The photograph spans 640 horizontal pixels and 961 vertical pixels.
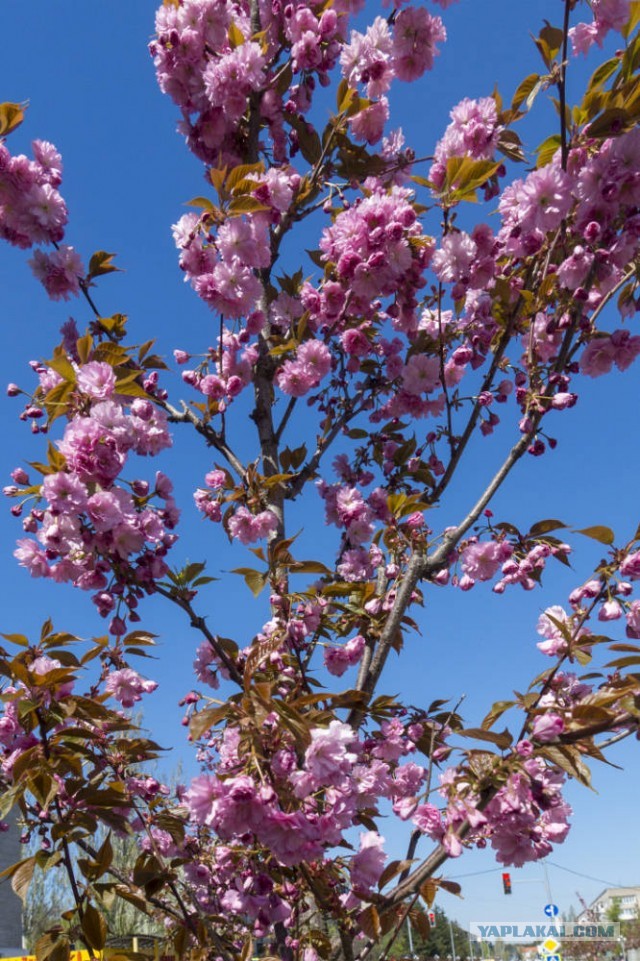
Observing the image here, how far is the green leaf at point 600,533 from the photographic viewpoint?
1520mm

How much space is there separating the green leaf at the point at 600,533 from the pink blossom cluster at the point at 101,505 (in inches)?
35.7

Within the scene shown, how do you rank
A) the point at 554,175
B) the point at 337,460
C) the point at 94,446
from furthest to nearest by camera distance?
the point at 337,460
the point at 554,175
the point at 94,446

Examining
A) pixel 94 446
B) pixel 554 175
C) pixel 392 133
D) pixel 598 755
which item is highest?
pixel 392 133

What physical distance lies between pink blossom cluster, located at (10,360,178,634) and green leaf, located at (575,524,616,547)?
0.91 meters

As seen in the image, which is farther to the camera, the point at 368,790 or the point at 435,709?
the point at 435,709

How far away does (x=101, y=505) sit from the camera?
1566mm

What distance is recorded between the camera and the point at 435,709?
2.13m

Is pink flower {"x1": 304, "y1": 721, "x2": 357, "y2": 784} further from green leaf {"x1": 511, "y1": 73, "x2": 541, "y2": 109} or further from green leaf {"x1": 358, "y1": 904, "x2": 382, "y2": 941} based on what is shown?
green leaf {"x1": 511, "y1": 73, "x2": 541, "y2": 109}

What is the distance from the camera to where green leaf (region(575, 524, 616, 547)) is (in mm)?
1520

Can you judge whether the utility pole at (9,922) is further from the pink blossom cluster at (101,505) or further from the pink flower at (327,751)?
the pink flower at (327,751)

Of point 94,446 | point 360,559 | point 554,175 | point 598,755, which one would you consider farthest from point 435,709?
point 554,175

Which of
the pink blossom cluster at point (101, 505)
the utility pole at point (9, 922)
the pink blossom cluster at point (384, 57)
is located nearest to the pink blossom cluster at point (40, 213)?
the pink blossom cluster at point (101, 505)

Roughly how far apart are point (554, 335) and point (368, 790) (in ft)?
4.06

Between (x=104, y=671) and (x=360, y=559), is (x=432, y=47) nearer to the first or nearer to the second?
(x=360, y=559)
